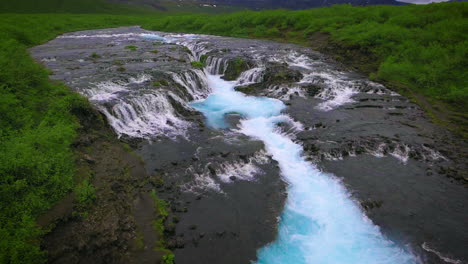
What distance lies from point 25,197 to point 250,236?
8.00 meters

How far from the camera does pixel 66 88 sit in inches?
758

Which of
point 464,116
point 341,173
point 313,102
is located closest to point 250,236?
point 341,173

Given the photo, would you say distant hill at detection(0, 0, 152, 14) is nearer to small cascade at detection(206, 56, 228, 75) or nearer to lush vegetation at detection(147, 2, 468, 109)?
lush vegetation at detection(147, 2, 468, 109)

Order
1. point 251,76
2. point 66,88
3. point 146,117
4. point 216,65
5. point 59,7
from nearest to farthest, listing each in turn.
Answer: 1. point 66,88
2. point 146,117
3. point 251,76
4. point 216,65
5. point 59,7

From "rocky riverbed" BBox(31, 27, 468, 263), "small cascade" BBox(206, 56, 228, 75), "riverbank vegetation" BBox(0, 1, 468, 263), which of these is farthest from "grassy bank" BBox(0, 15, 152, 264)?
"small cascade" BBox(206, 56, 228, 75)

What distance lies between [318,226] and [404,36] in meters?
33.0

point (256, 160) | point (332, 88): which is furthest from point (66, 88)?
point (332, 88)

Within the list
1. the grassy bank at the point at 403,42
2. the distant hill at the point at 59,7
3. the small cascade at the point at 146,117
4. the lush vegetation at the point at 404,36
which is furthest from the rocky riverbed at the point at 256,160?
the distant hill at the point at 59,7

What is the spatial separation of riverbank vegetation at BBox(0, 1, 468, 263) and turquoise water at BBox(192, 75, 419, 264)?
7982 mm

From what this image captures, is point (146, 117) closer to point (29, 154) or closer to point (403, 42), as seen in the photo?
point (29, 154)

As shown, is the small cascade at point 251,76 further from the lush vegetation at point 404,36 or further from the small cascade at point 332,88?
the lush vegetation at point 404,36

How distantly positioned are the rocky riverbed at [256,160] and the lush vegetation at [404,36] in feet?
11.8

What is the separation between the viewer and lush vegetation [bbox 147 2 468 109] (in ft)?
81.2

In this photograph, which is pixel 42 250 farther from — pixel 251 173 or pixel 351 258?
pixel 351 258
